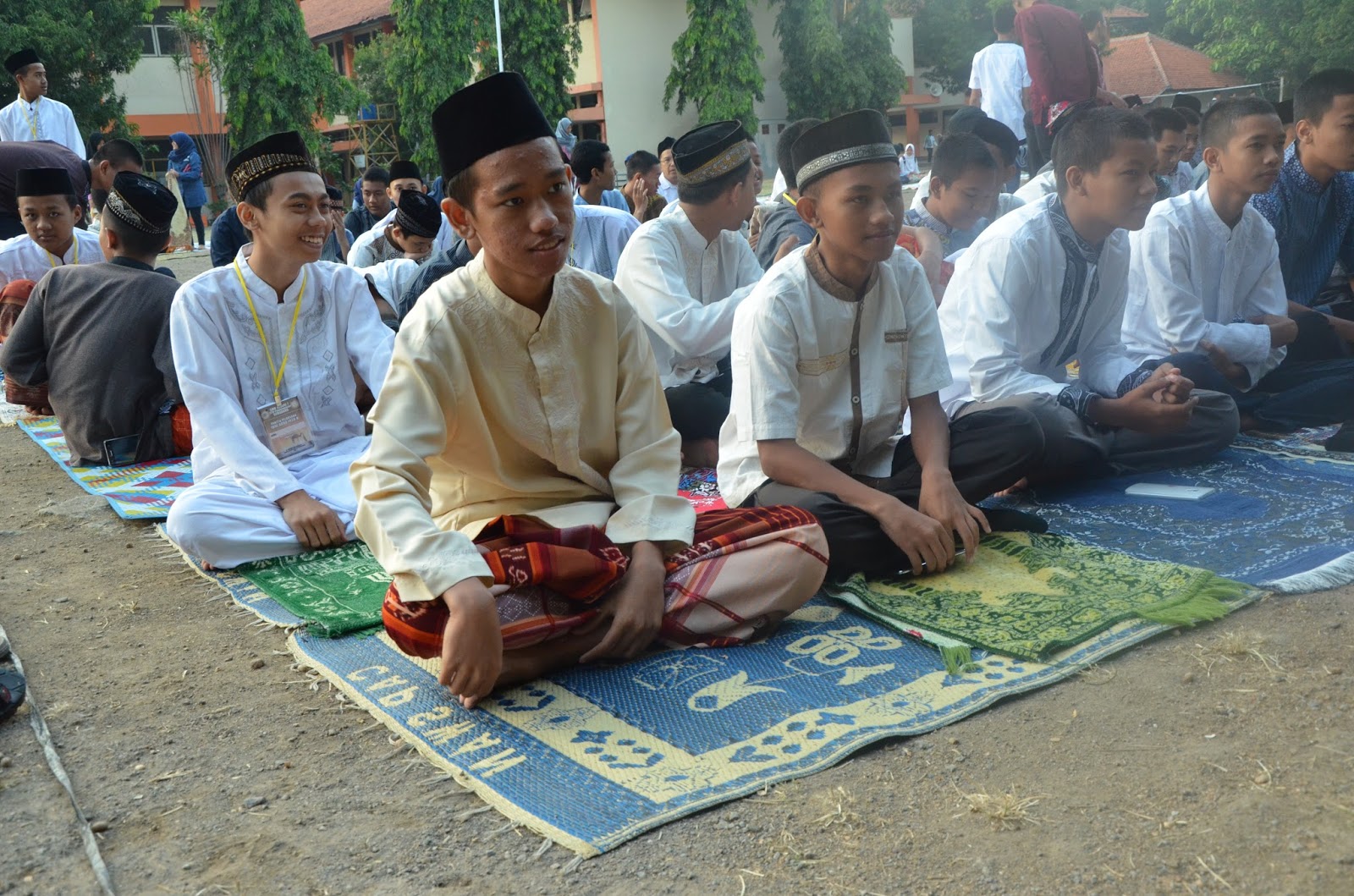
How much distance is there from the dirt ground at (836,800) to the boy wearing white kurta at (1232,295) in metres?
1.98

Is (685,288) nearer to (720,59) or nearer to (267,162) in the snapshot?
(267,162)

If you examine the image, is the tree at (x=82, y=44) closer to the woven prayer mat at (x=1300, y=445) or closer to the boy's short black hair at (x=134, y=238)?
the boy's short black hair at (x=134, y=238)

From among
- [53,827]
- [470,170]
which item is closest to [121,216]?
[470,170]

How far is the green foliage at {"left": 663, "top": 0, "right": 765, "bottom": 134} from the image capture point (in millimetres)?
25609

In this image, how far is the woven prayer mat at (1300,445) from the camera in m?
4.12

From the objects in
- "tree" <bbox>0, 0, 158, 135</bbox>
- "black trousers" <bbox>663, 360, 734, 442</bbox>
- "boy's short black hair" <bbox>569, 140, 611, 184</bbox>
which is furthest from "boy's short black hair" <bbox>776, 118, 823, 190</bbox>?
"tree" <bbox>0, 0, 158, 135</bbox>

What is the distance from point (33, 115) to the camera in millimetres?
9461

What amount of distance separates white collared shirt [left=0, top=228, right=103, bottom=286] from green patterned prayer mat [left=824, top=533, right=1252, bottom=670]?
5.30 m

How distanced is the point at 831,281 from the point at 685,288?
156 centimetres

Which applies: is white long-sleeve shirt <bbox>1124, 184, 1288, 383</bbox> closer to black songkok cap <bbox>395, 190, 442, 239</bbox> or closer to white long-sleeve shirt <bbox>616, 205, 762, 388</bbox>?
white long-sleeve shirt <bbox>616, 205, 762, 388</bbox>

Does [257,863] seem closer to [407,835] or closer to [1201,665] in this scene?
[407,835]

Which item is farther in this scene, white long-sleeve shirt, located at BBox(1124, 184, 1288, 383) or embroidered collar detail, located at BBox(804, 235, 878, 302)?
white long-sleeve shirt, located at BBox(1124, 184, 1288, 383)

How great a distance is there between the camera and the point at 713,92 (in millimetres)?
25891

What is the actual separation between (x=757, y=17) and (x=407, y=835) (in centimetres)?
2922
